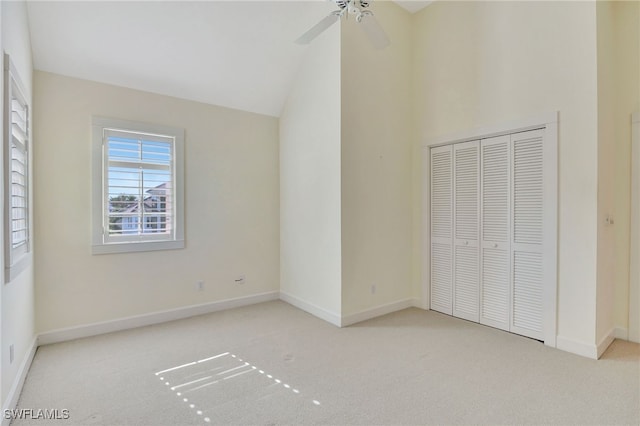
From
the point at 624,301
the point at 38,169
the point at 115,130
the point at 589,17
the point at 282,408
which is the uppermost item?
the point at 589,17

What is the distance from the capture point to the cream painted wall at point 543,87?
9.07 feet

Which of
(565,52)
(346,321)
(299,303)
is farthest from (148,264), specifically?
(565,52)

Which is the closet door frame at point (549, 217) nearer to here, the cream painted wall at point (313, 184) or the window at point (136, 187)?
the cream painted wall at point (313, 184)

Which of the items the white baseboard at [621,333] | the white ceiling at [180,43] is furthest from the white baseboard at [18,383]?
the white baseboard at [621,333]

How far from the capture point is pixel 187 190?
389 centimetres

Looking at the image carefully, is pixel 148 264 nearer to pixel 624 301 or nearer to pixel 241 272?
pixel 241 272

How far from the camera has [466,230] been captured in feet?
12.3

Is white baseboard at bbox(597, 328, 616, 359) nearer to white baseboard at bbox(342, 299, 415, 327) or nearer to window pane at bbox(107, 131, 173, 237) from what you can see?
white baseboard at bbox(342, 299, 415, 327)

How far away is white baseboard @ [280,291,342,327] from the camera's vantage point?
3.58 m

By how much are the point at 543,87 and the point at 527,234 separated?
1.40m

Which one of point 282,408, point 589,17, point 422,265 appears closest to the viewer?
point 282,408

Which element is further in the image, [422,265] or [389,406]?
[422,265]

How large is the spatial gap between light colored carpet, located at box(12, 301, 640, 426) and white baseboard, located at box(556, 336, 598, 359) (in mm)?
73

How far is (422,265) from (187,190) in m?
3.06
